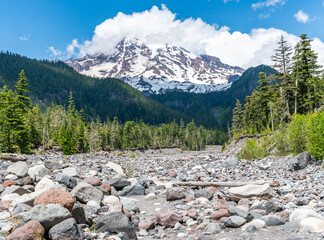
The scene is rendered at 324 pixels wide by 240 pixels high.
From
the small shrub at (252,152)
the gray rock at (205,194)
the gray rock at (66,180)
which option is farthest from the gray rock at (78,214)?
the small shrub at (252,152)

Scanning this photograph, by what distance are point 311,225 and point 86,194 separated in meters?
7.25

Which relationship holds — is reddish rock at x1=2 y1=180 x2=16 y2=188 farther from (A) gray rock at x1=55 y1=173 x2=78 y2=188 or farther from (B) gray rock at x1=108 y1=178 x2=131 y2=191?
(B) gray rock at x1=108 y1=178 x2=131 y2=191

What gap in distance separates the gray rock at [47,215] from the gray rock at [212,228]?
3553 mm

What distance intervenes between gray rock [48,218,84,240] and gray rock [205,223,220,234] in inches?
124

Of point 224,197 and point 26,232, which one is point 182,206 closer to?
point 224,197

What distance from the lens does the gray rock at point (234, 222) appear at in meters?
5.91

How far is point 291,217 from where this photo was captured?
5.80 metres

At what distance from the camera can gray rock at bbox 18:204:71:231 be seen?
4.98 m

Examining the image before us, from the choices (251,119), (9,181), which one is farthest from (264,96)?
(9,181)

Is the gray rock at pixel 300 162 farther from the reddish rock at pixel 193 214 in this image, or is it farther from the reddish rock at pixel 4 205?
the reddish rock at pixel 4 205

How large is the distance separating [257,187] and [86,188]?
6580 mm

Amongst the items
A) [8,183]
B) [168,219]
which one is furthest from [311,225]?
[8,183]

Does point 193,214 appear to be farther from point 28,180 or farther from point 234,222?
point 28,180

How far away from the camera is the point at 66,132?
55.7 metres
